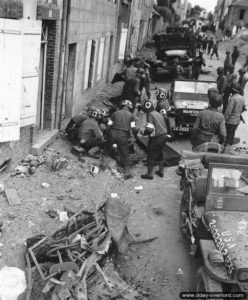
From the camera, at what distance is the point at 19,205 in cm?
714

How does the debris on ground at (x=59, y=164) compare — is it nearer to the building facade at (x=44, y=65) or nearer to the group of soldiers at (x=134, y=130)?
the building facade at (x=44, y=65)

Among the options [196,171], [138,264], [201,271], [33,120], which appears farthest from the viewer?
[33,120]

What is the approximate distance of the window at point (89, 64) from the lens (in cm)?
1356

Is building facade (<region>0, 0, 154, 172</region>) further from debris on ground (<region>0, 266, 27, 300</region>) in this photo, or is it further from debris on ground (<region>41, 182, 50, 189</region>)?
debris on ground (<region>0, 266, 27, 300</region>)

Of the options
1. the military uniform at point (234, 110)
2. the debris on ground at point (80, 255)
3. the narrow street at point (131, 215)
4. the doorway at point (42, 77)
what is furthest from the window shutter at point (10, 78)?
the military uniform at point (234, 110)

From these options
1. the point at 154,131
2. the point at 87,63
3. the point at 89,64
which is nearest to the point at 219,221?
the point at 154,131

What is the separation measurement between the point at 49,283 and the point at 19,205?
2647 millimetres

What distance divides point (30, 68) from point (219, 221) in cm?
449

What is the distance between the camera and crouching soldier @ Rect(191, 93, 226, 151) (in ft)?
30.5

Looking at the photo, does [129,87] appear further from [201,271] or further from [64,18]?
[201,271]

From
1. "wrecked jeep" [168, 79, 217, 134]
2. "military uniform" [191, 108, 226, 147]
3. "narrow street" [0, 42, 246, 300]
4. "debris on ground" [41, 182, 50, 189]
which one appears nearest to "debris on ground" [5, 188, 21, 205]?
"narrow street" [0, 42, 246, 300]

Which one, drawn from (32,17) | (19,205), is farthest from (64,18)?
(19,205)

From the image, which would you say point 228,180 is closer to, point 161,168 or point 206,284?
point 206,284

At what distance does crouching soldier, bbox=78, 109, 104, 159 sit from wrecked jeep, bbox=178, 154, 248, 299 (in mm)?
2956
